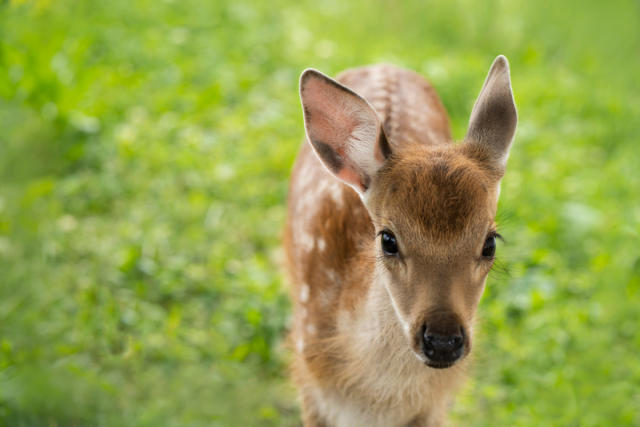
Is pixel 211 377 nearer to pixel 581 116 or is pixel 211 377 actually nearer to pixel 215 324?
pixel 215 324

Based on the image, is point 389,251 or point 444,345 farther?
point 389,251

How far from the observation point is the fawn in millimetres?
2799

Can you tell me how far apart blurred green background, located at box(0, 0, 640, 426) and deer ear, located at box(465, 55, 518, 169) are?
0.30 m

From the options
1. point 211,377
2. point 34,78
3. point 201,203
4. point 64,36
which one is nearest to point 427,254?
point 211,377

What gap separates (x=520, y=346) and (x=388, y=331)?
1.79 metres

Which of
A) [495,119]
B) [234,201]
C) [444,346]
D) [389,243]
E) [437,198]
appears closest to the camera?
[444,346]

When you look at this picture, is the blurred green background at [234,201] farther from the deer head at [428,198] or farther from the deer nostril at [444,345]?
the deer nostril at [444,345]

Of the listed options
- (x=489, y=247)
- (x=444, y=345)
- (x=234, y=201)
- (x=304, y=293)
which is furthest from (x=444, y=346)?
(x=234, y=201)

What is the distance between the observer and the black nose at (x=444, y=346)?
8.65 ft

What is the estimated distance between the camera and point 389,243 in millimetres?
2973

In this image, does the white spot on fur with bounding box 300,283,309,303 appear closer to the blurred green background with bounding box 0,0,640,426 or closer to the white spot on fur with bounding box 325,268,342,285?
the white spot on fur with bounding box 325,268,342,285

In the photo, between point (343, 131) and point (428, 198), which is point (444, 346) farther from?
point (343, 131)

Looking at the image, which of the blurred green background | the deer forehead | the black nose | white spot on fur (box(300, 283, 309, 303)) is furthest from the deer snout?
white spot on fur (box(300, 283, 309, 303))

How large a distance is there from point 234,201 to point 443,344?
10.9ft
